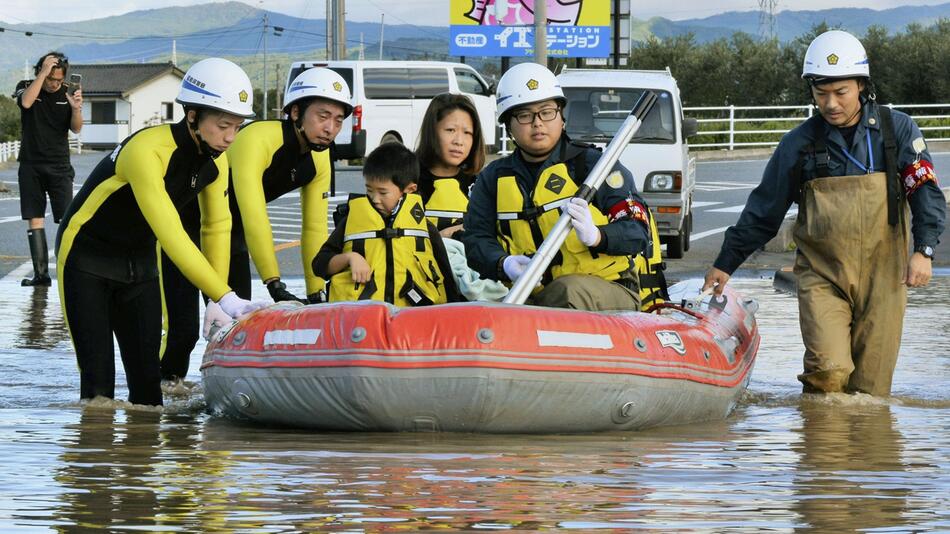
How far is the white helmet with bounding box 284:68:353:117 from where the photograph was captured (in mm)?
8211

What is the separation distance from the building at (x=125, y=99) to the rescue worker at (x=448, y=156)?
78255 mm

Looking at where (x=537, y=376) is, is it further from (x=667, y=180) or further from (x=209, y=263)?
(x=667, y=180)

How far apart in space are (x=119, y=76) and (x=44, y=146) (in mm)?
77865

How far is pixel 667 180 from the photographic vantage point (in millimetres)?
17516

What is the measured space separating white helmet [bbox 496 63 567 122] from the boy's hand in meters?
0.96

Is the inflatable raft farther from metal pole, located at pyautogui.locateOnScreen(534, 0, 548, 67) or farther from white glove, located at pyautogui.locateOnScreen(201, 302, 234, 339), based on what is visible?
metal pole, located at pyautogui.locateOnScreen(534, 0, 548, 67)

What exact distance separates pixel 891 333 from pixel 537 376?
2.41 metres

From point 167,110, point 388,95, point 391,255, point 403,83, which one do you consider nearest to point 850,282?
point 391,255

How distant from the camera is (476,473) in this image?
236 inches

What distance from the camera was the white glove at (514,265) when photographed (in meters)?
7.83

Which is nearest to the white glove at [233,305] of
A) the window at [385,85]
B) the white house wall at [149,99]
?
the window at [385,85]

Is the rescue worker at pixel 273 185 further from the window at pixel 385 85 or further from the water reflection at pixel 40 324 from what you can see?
the window at pixel 385 85

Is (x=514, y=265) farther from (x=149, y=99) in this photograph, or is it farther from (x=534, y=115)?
(x=149, y=99)

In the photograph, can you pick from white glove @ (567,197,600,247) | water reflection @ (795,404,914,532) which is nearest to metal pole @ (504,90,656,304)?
white glove @ (567,197,600,247)
